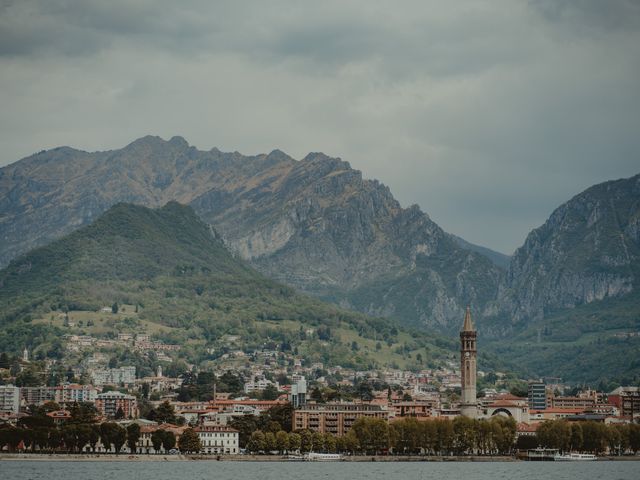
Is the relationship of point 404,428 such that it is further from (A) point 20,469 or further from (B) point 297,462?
(A) point 20,469

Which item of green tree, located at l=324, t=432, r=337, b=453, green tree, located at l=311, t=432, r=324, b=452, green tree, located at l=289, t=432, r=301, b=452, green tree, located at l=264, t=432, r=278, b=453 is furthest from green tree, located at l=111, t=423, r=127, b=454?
green tree, located at l=324, t=432, r=337, b=453

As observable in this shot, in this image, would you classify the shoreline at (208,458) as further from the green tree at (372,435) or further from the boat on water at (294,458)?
the green tree at (372,435)

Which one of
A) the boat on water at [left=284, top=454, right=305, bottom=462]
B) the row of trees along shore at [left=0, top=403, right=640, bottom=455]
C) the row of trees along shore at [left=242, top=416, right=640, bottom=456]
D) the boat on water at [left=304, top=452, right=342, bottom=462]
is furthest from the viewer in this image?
the row of trees along shore at [left=242, top=416, right=640, bottom=456]

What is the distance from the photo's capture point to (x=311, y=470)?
161 meters

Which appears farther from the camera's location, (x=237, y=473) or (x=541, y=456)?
(x=541, y=456)

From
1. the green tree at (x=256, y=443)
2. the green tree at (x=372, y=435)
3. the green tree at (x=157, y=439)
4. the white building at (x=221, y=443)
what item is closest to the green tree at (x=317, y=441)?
the green tree at (x=372, y=435)

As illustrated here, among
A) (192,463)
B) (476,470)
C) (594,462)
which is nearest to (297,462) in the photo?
A: (192,463)

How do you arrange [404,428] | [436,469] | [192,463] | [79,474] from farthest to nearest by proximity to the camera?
[404,428] → [192,463] → [436,469] → [79,474]

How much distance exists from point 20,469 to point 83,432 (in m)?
27.8

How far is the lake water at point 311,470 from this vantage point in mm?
146750

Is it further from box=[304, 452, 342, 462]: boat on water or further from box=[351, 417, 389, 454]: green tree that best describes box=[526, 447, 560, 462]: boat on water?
box=[304, 452, 342, 462]: boat on water

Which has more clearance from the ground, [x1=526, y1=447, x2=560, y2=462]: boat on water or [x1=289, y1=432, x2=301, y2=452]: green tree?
[x1=289, y1=432, x2=301, y2=452]: green tree

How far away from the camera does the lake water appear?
147m

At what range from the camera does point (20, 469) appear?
15525cm
